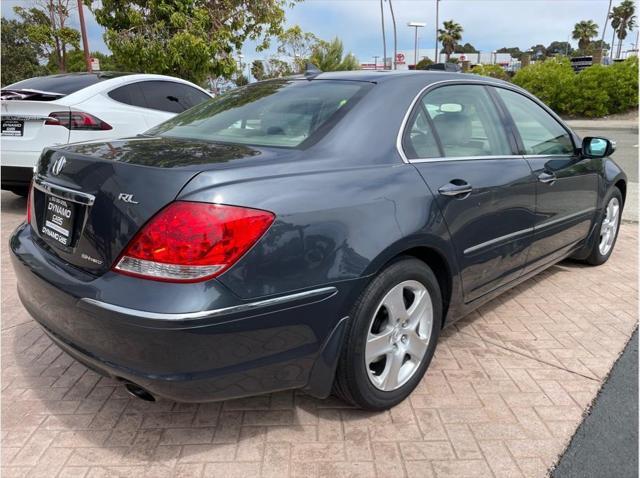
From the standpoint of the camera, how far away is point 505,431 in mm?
2416

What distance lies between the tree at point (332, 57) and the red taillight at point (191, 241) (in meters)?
31.1

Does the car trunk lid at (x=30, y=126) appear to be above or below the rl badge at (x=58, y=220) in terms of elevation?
above

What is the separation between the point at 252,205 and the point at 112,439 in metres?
1.28

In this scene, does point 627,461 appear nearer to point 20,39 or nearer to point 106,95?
point 106,95

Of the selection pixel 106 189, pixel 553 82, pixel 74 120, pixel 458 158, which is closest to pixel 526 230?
pixel 458 158

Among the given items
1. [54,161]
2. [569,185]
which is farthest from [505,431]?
[54,161]

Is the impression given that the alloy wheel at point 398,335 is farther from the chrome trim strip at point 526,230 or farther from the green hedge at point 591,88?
the green hedge at point 591,88

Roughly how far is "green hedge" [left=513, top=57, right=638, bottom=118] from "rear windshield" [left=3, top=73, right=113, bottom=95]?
75.5 ft

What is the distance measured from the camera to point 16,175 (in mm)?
5730

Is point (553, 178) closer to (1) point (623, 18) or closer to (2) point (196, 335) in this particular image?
(2) point (196, 335)

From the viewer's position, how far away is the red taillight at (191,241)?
1819mm

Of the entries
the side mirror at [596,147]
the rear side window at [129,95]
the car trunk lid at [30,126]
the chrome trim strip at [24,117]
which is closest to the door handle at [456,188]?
the side mirror at [596,147]

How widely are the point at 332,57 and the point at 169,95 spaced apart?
92.2ft

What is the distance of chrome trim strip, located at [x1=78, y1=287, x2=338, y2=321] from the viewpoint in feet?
5.85
